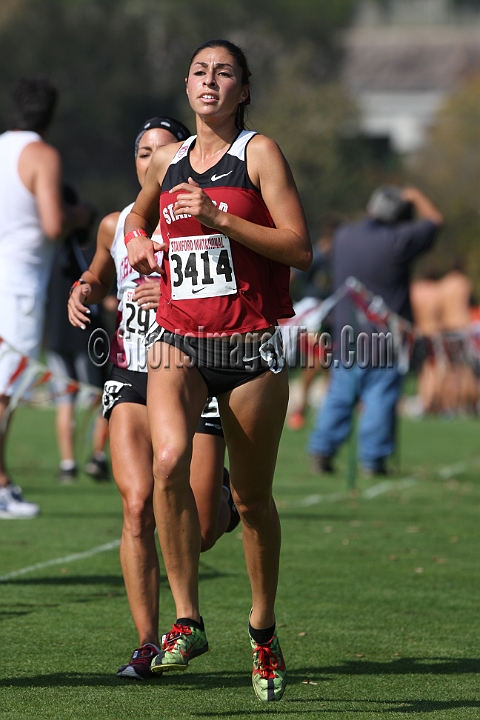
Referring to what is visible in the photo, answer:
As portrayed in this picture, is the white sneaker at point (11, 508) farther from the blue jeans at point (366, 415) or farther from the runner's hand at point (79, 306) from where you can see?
the blue jeans at point (366, 415)

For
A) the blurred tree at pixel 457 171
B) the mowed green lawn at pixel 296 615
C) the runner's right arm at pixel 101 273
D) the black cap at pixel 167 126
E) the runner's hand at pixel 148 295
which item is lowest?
the mowed green lawn at pixel 296 615

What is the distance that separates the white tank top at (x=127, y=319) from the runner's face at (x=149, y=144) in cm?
26

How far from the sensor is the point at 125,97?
206 ft

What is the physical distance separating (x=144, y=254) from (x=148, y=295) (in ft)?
1.45

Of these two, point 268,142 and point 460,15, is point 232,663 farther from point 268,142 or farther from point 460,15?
point 460,15

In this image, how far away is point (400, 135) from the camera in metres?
92.3

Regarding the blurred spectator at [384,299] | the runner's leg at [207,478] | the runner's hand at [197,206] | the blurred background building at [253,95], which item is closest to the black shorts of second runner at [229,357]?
the runner's hand at [197,206]

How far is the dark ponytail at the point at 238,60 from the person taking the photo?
451 cm

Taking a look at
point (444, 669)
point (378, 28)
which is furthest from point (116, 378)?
point (378, 28)

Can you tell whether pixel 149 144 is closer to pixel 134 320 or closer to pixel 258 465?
pixel 134 320

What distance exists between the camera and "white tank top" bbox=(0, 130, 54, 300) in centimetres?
793

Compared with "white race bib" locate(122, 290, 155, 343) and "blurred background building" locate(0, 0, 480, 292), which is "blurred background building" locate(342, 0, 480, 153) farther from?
"white race bib" locate(122, 290, 155, 343)

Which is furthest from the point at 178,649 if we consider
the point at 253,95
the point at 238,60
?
the point at 253,95

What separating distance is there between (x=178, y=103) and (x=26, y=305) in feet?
193
